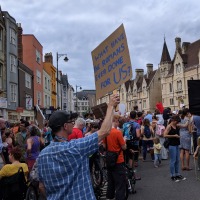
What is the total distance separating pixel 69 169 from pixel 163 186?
21.0 feet

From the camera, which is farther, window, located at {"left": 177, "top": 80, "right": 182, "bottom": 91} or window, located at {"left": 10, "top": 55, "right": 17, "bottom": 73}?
window, located at {"left": 177, "top": 80, "right": 182, "bottom": 91}

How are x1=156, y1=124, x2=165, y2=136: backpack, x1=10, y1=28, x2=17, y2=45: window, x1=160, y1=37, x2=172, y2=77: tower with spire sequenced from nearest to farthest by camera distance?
x1=156, y1=124, x2=165, y2=136: backpack < x1=10, y1=28, x2=17, y2=45: window < x1=160, y1=37, x2=172, y2=77: tower with spire

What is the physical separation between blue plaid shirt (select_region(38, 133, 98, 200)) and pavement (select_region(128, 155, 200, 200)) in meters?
5.16

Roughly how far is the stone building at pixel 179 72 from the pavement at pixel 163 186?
51.4 meters

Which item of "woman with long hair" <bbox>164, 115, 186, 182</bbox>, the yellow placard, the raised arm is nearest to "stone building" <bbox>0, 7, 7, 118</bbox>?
"woman with long hair" <bbox>164, 115, 186, 182</bbox>

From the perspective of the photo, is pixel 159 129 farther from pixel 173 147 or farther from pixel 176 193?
pixel 176 193

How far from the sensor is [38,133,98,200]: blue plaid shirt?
104 inches

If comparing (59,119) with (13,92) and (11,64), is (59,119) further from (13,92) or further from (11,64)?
(13,92)

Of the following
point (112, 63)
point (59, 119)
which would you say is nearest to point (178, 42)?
point (112, 63)

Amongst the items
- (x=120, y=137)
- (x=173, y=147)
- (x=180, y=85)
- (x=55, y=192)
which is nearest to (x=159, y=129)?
(x=173, y=147)

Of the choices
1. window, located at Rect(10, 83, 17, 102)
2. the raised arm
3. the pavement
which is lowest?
the pavement

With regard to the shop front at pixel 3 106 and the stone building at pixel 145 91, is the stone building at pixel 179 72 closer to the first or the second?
the stone building at pixel 145 91

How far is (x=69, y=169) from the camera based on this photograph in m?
2.64

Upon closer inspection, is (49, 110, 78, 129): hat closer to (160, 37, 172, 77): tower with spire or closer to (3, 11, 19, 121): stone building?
(3, 11, 19, 121): stone building
